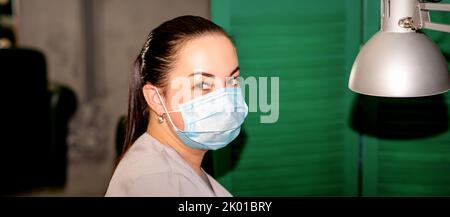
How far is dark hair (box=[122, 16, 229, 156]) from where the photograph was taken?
1619 mm

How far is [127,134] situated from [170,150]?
20cm

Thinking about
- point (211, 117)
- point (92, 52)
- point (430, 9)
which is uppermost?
point (430, 9)

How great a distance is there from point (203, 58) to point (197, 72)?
0.04m

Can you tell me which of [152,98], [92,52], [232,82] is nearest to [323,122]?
[232,82]

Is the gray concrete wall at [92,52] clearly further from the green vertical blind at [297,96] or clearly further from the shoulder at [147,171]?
the shoulder at [147,171]

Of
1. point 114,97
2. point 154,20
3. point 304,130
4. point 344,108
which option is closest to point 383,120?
point 344,108

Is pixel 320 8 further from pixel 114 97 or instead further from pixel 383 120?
pixel 114 97

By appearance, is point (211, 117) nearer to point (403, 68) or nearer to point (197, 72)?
point (197, 72)

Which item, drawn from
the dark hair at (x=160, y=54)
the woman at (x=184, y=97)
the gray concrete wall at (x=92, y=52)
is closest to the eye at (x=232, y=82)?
the woman at (x=184, y=97)

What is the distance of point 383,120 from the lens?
2.03 m

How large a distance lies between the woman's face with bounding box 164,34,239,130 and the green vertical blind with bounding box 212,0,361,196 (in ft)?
1.01

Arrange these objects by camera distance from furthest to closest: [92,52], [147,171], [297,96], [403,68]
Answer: [92,52] → [297,96] → [147,171] → [403,68]

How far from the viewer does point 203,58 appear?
162cm
